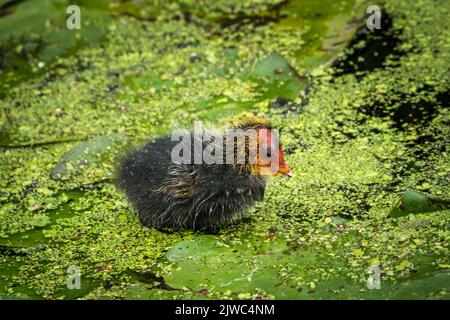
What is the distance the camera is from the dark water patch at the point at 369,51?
5.73 m

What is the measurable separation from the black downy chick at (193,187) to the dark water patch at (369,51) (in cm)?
200

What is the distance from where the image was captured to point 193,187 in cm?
391

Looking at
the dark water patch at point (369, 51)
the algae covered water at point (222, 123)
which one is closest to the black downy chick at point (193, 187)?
the algae covered water at point (222, 123)

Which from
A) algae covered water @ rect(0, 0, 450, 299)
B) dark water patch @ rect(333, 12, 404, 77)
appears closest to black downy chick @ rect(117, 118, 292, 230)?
algae covered water @ rect(0, 0, 450, 299)

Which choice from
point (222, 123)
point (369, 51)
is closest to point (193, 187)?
point (222, 123)

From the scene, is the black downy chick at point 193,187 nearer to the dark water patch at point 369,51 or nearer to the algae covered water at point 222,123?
the algae covered water at point 222,123

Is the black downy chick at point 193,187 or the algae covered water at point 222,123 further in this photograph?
the black downy chick at point 193,187

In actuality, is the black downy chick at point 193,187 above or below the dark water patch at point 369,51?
below

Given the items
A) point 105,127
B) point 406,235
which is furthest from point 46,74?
point 406,235

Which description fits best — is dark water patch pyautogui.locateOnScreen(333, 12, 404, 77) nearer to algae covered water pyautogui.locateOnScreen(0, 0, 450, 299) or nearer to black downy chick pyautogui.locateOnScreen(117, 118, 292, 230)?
algae covered water pyautogui.locateOnScreen(0, 0, 450, 299)

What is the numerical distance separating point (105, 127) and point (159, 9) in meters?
2.08

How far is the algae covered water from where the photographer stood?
3.60m

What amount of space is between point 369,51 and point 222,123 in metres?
2.00

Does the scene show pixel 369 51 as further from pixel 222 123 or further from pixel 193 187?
pixel 193 187
